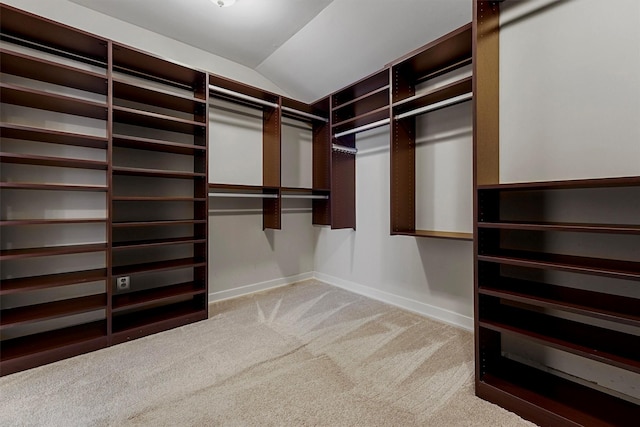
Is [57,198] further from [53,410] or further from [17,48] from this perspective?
[53,410]

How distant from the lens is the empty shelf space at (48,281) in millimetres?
1790

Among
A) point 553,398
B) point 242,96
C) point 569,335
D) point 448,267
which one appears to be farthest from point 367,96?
point 553,398

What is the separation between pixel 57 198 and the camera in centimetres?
216

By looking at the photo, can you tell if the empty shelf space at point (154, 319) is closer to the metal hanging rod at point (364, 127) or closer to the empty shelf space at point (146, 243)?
the empty shelf space at point (146, 243)

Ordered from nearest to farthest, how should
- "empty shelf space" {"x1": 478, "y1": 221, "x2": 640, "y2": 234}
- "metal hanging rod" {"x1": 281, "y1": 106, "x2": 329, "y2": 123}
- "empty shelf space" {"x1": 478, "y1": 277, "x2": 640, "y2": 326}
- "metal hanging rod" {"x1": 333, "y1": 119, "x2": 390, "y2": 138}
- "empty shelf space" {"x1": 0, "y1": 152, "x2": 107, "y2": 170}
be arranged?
1. "empty shelf space" {"x1": 478, "y1": 221, "x2": 640, "y2": 234}
2. "empty shelf space" {"x1": 478, "y1": 277, "x2": 640, "y2": 326}
3. "empty shelf space" {"x1": 0, "y1": 152, "x2": 107, "y2": 170}
4. "metal hanging rod" {"x1": 333, "y1": 119, "x2": 390, "y2": 138}
5. "metal hanging rod" {"x1": 281, "y1": 106, "x2": 329, "y2": 123}

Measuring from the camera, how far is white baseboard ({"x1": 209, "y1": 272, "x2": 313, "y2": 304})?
302 cm

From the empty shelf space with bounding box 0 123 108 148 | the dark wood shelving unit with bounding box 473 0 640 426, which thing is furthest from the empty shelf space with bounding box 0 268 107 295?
the dark wood shelving unit with bounding box 473 0 640 426

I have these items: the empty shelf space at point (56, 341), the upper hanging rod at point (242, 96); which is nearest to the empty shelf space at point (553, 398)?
the empty shelf space at point (56, 341)

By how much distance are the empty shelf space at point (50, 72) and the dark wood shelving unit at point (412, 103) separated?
2.29m

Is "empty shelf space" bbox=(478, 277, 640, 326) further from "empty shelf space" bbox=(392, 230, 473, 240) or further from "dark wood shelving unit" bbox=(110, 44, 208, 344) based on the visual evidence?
"dark wood shelving unit" bbox=(110, 44, 208, 344)

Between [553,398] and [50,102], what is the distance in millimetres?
3560

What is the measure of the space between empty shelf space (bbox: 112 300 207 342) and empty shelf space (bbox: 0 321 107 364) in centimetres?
11

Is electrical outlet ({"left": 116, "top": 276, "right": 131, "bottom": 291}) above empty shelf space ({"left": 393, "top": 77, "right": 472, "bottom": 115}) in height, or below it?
below

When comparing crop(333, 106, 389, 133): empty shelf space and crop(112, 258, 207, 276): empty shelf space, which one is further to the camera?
crop(333, 106, 389, 133): empty shelf space
